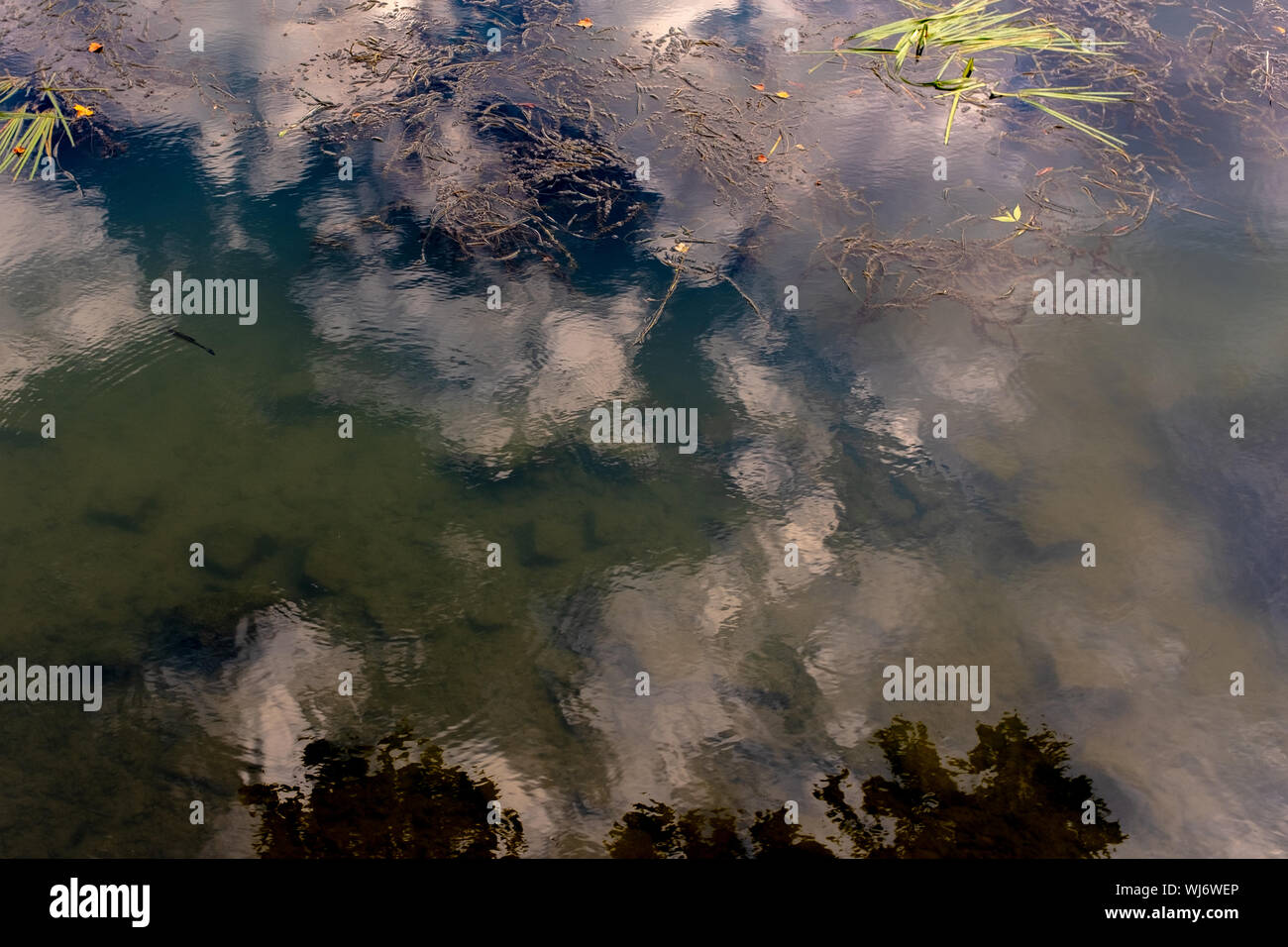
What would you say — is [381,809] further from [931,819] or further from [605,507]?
[931,819]

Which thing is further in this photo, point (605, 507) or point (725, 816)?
point (605, 507)

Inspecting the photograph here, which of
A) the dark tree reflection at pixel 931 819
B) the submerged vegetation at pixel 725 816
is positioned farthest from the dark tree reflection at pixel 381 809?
the dark tree reflection at pixel 931 819

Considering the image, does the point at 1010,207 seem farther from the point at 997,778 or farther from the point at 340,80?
the point at 340,80

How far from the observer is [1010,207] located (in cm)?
506

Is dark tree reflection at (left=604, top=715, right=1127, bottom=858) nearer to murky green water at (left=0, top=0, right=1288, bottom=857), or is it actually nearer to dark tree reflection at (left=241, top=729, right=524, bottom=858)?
murky green water at (left=0, top=0, right=1288, bottom=857)

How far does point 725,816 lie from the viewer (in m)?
3.22

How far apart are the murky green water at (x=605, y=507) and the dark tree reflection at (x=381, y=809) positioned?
0.27 feet

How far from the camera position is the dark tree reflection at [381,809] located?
314cm

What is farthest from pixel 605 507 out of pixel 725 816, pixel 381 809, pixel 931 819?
pixel 931 819

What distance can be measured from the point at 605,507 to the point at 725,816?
142cm

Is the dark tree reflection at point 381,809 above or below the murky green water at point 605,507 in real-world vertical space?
below

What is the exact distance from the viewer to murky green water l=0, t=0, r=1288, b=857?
3.34 metres

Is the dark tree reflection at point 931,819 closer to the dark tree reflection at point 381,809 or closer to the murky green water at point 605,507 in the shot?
the murky green water at point 605,507

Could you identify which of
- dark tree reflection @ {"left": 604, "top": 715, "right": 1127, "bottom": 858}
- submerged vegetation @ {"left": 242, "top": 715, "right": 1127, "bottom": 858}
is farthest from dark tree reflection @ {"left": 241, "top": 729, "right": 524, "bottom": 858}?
dark tree reflection @ {"left": 604, "top": 715, "right": 1127, "bottom": 858}
